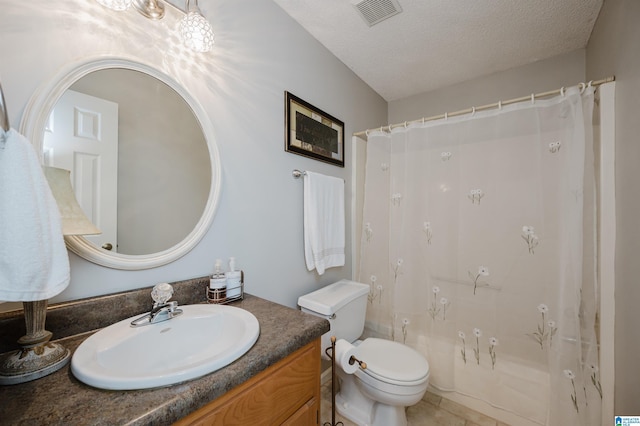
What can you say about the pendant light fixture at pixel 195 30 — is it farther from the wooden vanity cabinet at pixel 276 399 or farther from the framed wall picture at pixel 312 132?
the wooden vanity cabinet at pixel 276 399

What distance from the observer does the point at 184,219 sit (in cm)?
104

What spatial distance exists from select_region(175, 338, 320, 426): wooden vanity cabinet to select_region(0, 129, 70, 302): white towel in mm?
416

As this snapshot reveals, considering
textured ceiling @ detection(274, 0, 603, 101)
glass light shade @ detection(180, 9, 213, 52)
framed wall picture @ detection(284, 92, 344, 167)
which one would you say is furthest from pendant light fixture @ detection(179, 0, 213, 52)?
textured ceiling @ detection(274, 0, 603, 101)

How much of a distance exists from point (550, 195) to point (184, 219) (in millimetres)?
1884

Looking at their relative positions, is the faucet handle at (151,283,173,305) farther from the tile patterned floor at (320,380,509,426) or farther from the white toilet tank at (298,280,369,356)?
the tile patterned floor at (320,380,509,426)

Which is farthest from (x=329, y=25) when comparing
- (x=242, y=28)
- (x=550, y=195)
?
(x=550, y=195)

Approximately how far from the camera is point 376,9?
1446mm

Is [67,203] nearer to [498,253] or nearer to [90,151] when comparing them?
[90,151]

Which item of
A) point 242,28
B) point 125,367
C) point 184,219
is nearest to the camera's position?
point 125,367

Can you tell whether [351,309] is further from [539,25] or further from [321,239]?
[539,25]

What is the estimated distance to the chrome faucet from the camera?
792 millimetres

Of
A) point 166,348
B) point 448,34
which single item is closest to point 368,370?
point 166,348

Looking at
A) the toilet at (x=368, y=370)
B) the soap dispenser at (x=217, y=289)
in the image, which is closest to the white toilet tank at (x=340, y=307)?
the toilet at (x=368, y=370)

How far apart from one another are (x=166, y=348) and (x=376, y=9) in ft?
6.39
